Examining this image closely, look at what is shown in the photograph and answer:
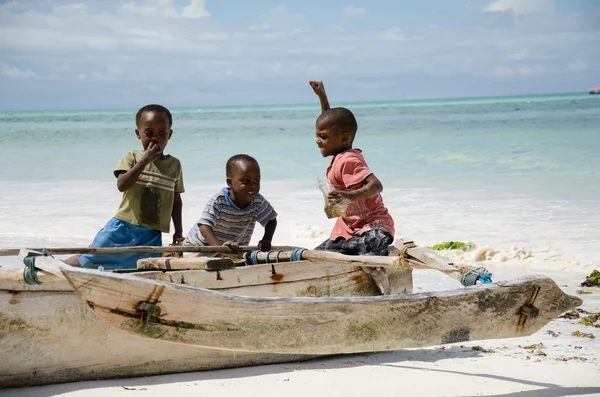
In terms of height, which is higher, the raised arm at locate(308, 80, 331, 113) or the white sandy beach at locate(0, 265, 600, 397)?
the raised arm at locate(308, 80, 331, 113)

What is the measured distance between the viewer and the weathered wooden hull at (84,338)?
10.3 ft

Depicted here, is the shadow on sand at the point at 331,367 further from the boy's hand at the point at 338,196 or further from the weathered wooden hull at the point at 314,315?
the boy's hand at the point at 338,196

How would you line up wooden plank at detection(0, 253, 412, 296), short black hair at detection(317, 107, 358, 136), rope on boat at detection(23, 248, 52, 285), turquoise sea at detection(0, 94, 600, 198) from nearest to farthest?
1. rope on boat at detection(23, 248, 52, 285)
2. wooden plank at detection(0, 253, 412, 296)
3. short black hair at detection(317, 107, 358, 136)
4. turquoise sea at detection(0, 94, 600, 198)

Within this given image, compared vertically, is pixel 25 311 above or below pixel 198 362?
above

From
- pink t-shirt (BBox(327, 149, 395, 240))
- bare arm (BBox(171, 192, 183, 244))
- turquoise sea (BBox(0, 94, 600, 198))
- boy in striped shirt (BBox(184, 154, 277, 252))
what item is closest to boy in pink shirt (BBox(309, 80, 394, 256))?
pink t-shirt (BBox(327, 149, 395, 240))

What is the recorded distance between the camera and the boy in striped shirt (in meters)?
4.16

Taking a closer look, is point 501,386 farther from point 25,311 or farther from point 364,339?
point 25,311

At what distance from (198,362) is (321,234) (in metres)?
4.04

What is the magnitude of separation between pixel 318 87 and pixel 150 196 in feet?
4.04

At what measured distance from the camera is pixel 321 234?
7.52m

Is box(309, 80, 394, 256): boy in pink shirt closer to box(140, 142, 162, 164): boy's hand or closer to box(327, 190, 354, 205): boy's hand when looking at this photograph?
box(327, 190, 354, 205): boy's hand

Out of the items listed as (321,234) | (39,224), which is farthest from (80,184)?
(321,234)

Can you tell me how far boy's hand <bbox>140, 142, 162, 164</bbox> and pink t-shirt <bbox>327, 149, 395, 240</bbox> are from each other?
3.02 ft

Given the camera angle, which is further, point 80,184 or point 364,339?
point 80,184
